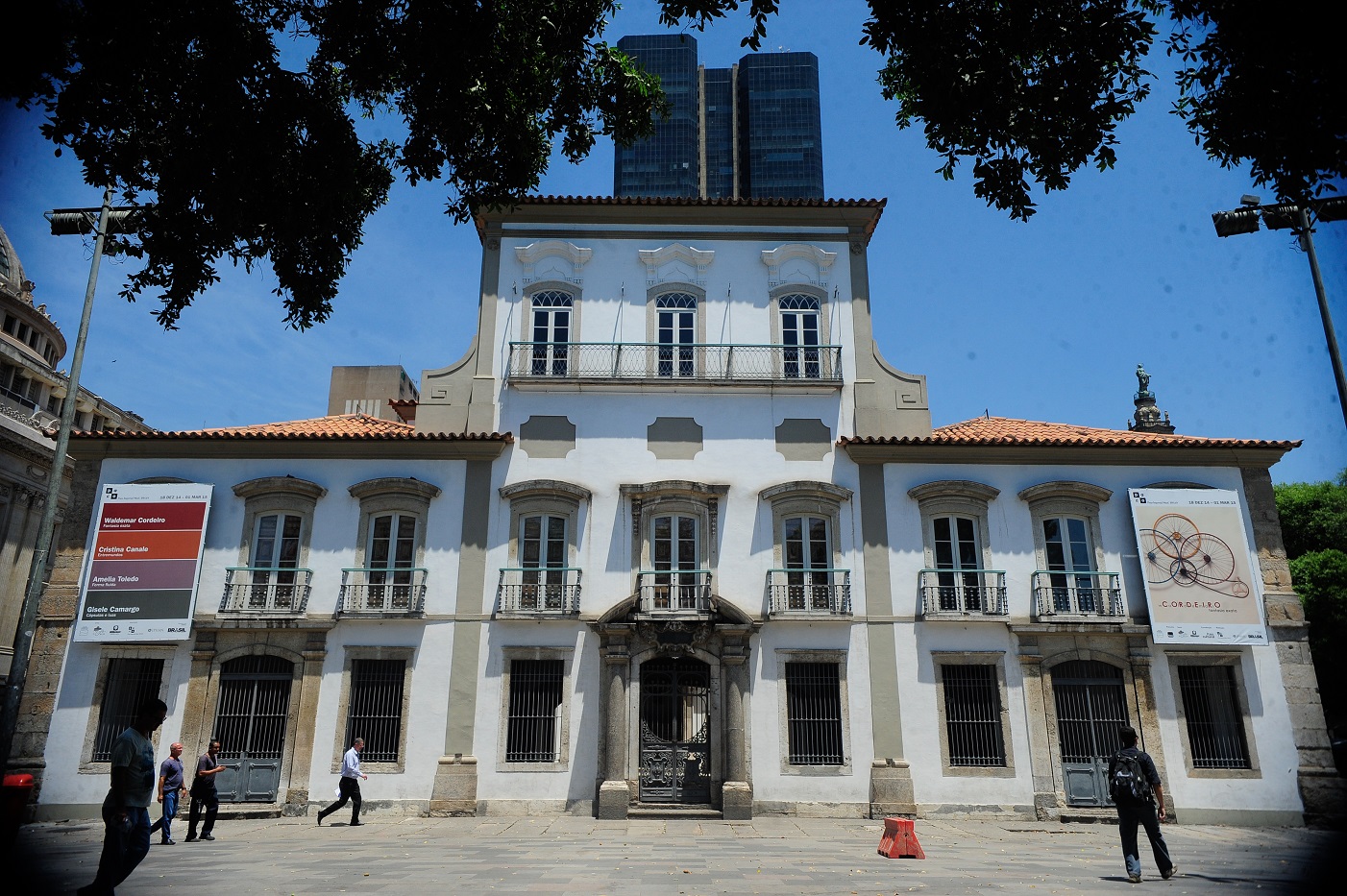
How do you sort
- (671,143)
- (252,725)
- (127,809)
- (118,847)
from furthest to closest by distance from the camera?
1. (671,143)
2. (252,725)
3. (127,809)
4. (118,847)

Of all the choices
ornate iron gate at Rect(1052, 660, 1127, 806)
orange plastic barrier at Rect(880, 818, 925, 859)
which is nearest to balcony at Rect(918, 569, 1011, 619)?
ornate iron gate at Rect(1052, 660, 1127, 806)

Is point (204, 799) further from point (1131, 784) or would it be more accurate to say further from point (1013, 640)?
point (1013, 640)

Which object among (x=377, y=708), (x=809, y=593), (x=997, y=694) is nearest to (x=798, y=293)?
(x=809, y=593)

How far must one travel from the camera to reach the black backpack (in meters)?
10.3

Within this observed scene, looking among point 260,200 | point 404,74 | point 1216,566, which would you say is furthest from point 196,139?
point 1216,566

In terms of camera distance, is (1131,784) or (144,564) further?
(144,564)

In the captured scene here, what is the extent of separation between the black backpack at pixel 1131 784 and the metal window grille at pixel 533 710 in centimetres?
1054

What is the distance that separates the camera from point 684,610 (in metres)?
17.9

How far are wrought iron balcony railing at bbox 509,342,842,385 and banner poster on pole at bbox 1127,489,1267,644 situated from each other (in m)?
7.23

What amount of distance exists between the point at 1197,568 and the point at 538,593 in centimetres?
1347

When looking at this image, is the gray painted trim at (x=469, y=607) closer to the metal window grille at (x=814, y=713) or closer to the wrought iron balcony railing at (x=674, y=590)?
the wrought iron balcony railing at (x=674, y=590)

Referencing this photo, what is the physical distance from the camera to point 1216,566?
1847 cm

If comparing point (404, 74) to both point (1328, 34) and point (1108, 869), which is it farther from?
point (1108, 869)

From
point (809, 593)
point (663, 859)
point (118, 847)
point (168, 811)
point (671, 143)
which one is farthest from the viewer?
point (671, 143)
